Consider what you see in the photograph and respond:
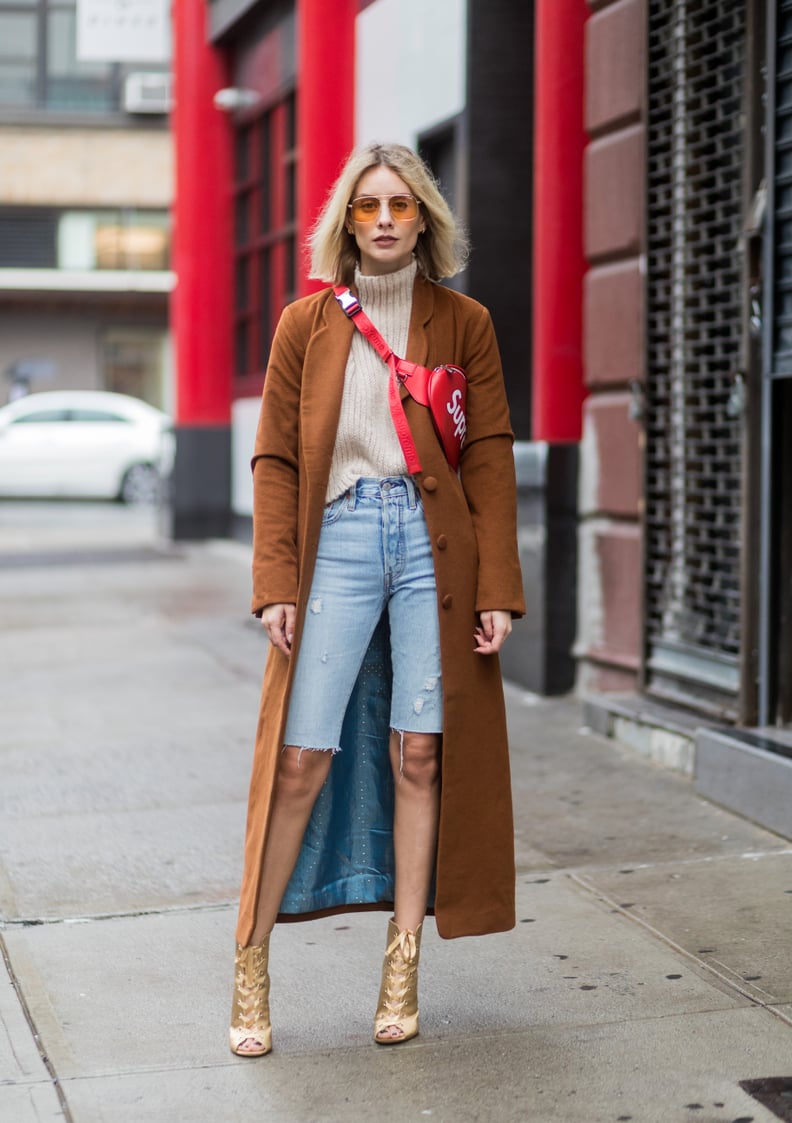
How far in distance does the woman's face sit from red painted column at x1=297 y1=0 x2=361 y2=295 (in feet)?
21.8

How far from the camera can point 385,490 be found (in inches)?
140

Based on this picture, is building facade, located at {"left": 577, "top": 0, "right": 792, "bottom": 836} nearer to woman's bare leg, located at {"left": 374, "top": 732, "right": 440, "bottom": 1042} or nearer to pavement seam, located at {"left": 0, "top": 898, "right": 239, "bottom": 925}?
pavement seam, located at {"left": 0, "top": 898, "right": 239, "bottom": 925}

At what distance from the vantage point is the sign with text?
14.5 m

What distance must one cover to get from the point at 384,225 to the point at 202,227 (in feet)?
38.1

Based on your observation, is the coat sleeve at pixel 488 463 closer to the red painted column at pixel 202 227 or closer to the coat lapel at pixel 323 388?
the coat lapel at pixel 323 388

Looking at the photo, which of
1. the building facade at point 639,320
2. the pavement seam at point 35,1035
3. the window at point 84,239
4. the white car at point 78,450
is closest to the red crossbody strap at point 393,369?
the pavement seam at point 35,1035

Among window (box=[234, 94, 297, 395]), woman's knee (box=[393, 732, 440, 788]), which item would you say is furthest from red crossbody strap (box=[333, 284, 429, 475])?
Result: window (box=[234, 94, 297, 395])

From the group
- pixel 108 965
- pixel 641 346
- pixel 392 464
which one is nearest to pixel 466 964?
pixel 108 965

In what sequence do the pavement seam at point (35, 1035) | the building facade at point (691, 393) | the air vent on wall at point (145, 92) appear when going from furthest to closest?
the air vent on wall at point (145, 92)
the building facade at point (691, 393)
the pavement seam at point (35, 1035)

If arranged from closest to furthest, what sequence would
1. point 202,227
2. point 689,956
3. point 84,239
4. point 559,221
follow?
point 689,956
point 559,221
point 202,227
point 84,239

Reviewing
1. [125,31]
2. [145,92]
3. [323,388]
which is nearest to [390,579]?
[323,388]

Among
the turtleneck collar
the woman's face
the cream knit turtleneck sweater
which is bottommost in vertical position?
the cream knit turtleneck sweater

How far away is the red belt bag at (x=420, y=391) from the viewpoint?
3.52 m

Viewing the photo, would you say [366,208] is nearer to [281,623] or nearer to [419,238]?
[419,238]
